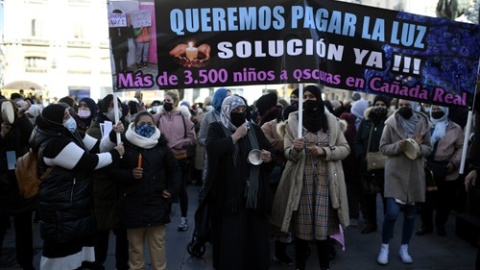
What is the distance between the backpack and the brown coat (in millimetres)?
Result: 2303

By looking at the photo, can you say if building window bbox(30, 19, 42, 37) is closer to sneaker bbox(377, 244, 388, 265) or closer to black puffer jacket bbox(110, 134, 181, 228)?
black puffer jacket bbox(110, 134, 181, 228)

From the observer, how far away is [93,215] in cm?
396

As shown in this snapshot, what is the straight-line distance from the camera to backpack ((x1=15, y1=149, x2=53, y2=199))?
411cm

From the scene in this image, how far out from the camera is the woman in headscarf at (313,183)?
4137 millimetres

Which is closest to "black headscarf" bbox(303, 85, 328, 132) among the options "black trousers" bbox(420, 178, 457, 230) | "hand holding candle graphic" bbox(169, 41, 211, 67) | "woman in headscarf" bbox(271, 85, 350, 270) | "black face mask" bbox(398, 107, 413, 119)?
"woman in headscarf" bbox(271, 85, 350, 270)

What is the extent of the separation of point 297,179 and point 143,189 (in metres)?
1.45

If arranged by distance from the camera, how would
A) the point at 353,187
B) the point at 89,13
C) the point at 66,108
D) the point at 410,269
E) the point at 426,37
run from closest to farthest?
1. the point at 66,108
2. the point at 426,37
3. the point at 410,269
4. the point at 353,187
5. the point at 89,13

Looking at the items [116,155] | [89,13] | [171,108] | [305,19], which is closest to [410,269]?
[305,19]

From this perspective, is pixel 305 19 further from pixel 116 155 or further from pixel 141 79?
pixel 116 155

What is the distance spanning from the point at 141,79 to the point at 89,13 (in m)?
37.9

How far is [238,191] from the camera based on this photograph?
393cm

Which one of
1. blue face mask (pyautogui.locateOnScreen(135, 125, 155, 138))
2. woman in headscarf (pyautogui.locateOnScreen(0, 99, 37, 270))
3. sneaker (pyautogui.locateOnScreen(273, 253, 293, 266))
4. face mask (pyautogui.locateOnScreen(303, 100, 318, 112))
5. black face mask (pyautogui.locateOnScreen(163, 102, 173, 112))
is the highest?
face mask (pyautogui.locateOnScreen(303, 100, 318, 112))

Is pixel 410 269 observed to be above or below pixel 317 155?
below

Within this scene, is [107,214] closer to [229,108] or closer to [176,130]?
[229,108]
